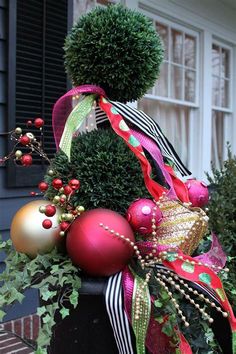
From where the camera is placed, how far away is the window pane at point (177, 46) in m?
4.54

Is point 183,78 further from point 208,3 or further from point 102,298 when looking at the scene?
point 102,298

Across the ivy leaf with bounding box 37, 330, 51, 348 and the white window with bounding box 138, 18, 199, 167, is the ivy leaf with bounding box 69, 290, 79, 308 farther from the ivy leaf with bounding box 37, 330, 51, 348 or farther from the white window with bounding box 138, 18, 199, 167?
the white window with bounding box 138, 18, 199, 167

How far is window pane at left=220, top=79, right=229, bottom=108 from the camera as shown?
549 cm

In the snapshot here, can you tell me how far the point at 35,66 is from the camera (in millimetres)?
2797

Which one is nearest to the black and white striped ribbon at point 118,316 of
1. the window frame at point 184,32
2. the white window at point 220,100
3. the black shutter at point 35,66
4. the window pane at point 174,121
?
the black shutter at point 35,66

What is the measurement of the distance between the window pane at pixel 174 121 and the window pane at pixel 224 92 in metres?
0.86

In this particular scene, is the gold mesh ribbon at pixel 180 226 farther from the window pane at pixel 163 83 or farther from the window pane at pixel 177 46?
the window pane at pixel 177 46

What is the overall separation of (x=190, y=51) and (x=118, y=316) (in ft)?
13.7

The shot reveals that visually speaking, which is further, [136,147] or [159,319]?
[136,147]

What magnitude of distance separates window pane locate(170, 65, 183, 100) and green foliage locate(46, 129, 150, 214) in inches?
134

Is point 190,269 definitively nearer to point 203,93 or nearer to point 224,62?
point 203,93

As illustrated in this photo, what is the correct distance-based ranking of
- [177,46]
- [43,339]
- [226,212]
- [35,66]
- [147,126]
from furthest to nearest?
1. [177,46]
2. [35,66]
3. [226,212]
4. [147,126]
5. [43,339]

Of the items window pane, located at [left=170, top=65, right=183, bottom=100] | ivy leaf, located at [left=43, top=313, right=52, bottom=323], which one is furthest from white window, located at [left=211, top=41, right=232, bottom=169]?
ivy leaf, located at [left=43, top=313, right=52, bottom=323]

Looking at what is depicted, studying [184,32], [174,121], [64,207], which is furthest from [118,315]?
[184,32]
